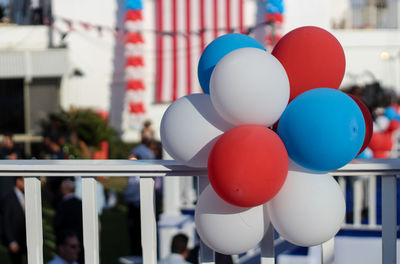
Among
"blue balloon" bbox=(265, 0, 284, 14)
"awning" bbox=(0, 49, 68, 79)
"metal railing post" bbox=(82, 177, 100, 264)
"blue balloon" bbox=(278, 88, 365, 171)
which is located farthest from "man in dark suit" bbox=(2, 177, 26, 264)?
"blue balloon" bbox=(265, 0, 284, 14)

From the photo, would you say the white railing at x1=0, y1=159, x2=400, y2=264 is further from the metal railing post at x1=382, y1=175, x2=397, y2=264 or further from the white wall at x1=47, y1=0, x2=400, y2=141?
the white wall at x1=47, y1=0, x2=400, y2=141

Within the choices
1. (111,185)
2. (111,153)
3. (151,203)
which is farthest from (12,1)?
(151,203)

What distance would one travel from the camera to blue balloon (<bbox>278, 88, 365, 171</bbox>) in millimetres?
1552

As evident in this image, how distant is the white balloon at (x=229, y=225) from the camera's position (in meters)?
1.65

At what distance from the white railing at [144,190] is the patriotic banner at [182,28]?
12262mm

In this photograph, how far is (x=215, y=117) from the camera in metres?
1.73

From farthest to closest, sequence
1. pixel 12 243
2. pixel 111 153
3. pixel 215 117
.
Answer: pixel 111 153 < pixel 12 243 < pixel 215 117

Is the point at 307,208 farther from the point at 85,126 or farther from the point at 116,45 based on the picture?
the point at 116,45

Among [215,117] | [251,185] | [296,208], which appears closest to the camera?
[251,185]

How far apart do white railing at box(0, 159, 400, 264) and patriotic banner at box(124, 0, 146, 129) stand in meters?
11.5

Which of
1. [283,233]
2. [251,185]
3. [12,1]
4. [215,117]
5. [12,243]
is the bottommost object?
[12,243]

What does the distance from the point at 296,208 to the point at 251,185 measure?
0.20 m

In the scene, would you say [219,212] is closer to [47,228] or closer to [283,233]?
[283,233]

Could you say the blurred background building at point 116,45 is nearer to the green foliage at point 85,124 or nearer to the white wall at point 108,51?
the white wall at point 108,51
